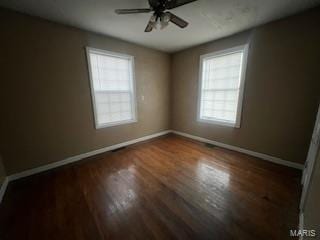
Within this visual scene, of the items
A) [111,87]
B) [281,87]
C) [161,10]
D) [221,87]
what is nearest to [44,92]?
[111,87]

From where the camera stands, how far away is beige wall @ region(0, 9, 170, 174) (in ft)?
6.36

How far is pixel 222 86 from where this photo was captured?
312 centimetres

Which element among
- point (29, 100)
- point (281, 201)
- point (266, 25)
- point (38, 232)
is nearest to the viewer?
point (38, 232)

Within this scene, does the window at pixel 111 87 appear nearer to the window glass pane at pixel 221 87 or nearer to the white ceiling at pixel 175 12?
the white ceiling at pixel 175 12

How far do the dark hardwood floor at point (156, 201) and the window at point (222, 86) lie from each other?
107 centimetres

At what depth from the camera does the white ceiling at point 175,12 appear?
5.78 feet

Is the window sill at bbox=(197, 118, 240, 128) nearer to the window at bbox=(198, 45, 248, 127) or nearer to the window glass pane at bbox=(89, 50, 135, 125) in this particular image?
the window at bbox=(198, 45, 248, 127)

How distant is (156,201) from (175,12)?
2667 mm

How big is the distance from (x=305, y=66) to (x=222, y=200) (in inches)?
94.0

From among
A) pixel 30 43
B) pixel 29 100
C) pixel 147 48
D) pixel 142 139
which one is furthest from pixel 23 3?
pixel 142 139

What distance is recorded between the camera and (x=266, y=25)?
2.31 m

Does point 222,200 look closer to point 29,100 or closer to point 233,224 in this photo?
point 233,224

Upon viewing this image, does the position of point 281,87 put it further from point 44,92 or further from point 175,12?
point 44,92

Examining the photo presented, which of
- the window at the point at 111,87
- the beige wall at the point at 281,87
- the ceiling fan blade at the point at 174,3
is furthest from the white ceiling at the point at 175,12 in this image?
the window at the point at 111,87
